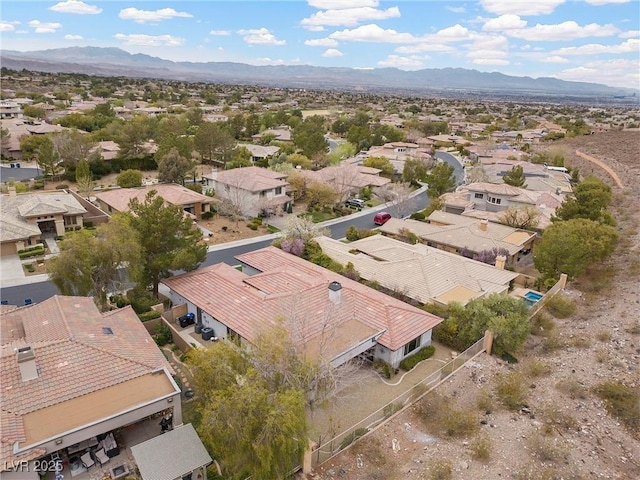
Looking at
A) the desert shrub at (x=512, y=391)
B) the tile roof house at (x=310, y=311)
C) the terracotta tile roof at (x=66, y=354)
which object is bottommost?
the desert shrub at (x=512, y=391)

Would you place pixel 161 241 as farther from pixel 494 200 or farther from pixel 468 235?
pixel 494 200

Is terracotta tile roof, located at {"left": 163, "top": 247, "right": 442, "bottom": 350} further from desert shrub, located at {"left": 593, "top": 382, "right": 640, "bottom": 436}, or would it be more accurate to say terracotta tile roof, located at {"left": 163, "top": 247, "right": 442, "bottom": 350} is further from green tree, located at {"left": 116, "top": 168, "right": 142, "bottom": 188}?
green tree, located at {"left": 116, "top": 168, "right": 142, "bottom": 188}

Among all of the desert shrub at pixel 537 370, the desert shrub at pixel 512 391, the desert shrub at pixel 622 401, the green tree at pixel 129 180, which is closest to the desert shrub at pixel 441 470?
the desert shrub at pixel 512 391

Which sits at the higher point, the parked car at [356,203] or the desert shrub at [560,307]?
the desert shrub at [560,307]

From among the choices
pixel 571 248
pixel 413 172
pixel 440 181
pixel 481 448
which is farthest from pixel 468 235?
pixel 413 172

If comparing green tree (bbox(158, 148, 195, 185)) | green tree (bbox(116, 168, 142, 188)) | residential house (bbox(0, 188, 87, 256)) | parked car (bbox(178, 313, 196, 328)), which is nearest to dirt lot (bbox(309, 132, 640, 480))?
parked car (bbox(178, 313, 196, 328))

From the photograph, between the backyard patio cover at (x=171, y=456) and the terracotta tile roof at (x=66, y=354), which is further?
the terracotta tile roof at (x=66, y=354)

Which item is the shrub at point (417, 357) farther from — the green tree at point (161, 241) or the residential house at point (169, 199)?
the residential house at point (169, 199)

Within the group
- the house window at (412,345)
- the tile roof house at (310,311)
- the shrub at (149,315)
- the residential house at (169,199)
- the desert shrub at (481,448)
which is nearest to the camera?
the desert shrub at (481,448)
